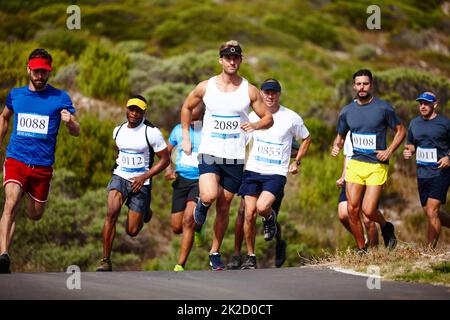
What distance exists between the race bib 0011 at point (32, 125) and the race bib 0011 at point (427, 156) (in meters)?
5.36

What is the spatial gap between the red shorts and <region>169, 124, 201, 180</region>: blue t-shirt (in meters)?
2.22

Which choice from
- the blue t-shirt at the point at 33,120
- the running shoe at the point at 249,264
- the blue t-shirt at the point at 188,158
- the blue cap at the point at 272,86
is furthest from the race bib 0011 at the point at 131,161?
the blue cap at the point at 272,86

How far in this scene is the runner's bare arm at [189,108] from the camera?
11.9 metres

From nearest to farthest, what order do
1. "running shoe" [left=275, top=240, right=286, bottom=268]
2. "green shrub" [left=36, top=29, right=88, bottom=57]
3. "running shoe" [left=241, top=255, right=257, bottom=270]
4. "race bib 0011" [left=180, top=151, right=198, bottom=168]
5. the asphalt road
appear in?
the asphalt road → "running shoe" [left=241, top=255, right=257, bottom=270] → "race bib 0011" [left=180, top=151, right=198, bottom=168] → "running shoe" [left=275, top=240, right=286, bottom=268] → "green shrub" [left=36, top=29, right=88, bottom=57]

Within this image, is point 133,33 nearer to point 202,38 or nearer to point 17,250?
point 202,38

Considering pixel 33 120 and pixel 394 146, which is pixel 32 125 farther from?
pixel 394 146

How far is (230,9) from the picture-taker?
208 feet

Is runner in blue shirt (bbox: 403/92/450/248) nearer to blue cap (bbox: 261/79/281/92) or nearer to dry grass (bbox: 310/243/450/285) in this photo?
dry grass (bbox: 310/243/450/285)

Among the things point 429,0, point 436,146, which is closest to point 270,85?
point 436,146

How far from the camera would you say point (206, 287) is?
9930mm

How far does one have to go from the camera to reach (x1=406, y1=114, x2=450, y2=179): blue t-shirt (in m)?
14.5

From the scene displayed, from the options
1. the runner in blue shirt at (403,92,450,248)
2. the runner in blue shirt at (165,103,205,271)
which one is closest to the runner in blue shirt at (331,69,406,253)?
the runner in blue shirt at (403,92,450,248)

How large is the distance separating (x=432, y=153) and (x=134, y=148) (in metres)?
4.18
